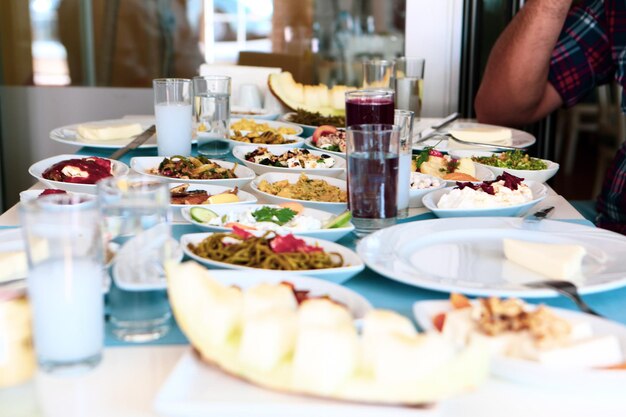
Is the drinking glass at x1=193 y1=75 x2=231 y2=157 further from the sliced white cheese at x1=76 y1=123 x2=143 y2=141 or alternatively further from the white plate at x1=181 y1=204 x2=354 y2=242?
the white plate at x1=181 y1=204 x2=354 y2=242

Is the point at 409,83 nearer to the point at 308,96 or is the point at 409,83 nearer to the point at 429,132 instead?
the point at 429,132

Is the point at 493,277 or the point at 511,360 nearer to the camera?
the point at 511,360

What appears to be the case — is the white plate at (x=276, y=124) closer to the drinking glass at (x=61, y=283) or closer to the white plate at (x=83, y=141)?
the white plate at (x=83, y=141)

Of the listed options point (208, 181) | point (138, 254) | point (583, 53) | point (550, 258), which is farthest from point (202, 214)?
point (583, 53)

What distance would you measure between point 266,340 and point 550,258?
0.54 m

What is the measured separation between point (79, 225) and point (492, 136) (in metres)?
1.62

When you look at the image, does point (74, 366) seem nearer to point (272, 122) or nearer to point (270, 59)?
point (272, 122)

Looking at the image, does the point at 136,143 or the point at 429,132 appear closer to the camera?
the point at 136,143

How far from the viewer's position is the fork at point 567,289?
0.98 m

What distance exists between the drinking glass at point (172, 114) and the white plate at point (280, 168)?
0.45ft

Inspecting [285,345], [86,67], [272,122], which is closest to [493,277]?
[285,345]

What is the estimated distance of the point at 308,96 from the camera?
283 cm

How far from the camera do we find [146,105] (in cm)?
395

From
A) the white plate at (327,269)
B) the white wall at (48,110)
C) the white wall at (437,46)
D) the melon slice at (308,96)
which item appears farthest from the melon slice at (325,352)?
the white wall at (48,110)
